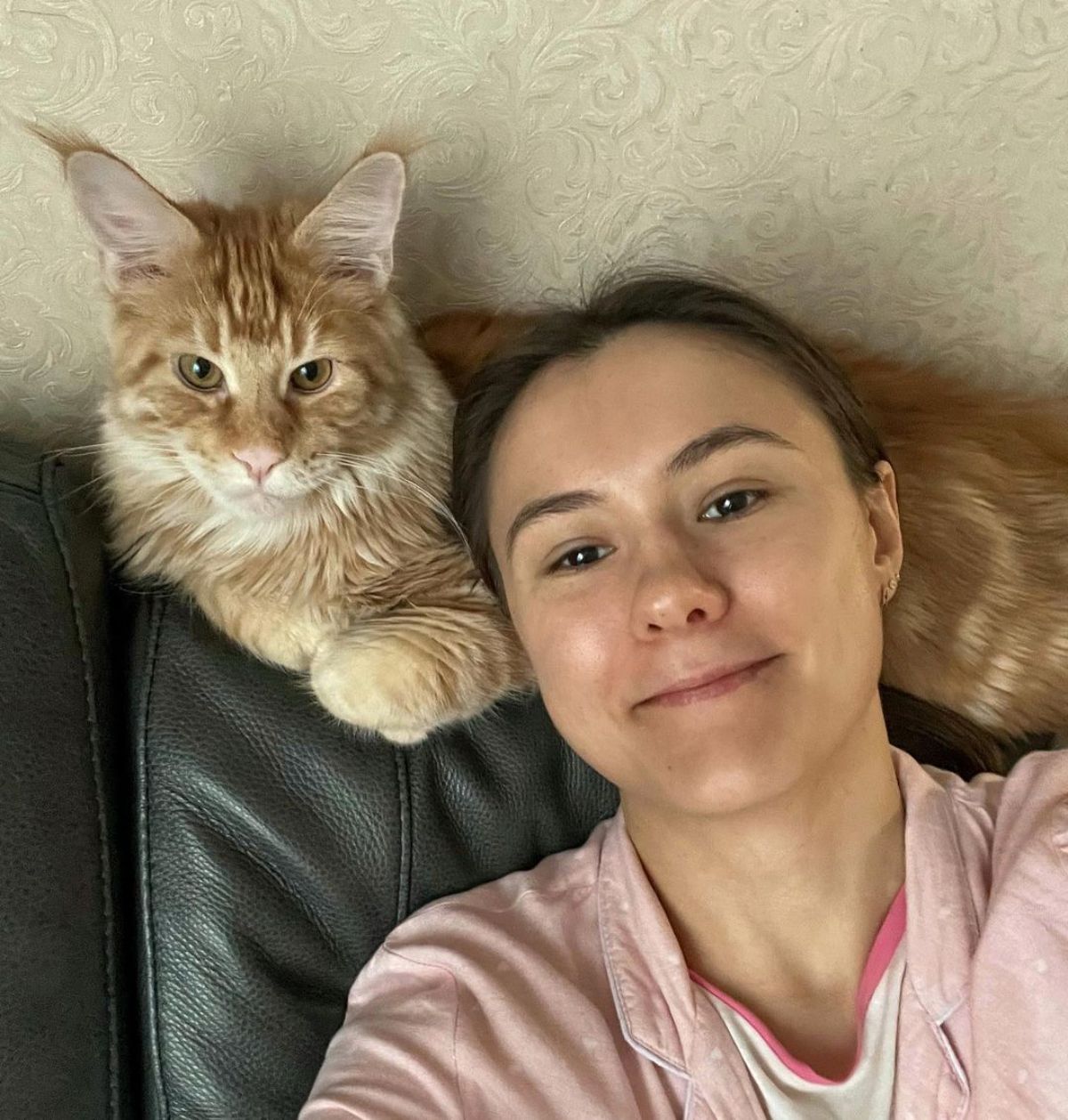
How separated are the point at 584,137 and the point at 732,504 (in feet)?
1.89

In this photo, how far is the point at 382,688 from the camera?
1.06 meters

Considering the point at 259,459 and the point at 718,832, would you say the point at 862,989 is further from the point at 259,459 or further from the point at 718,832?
the point at 259,459

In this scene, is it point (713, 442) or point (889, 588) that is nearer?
point (713, 442)

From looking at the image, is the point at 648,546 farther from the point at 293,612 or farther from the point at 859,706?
the point at 293,612

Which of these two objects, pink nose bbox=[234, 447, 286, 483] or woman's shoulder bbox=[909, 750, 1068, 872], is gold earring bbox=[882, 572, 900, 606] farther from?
pink nose bbox=[234, 447, 286, 483]

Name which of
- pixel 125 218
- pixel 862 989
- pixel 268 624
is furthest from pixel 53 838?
pixel 862 989

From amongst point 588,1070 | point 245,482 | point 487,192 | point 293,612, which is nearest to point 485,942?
Result: point 588,1070

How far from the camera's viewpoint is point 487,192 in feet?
4.12

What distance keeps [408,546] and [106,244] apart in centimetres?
48

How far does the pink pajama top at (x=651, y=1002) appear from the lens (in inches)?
34.8

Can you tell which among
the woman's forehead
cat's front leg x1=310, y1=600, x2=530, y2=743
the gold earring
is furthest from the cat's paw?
the gold earring

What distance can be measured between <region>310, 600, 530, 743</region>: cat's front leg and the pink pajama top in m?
0.20

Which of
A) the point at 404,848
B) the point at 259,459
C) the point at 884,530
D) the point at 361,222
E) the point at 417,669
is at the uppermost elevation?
the point at 361,222

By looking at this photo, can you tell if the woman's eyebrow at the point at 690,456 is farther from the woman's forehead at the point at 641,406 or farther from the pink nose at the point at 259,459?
the pink nose at the point at 259,459
